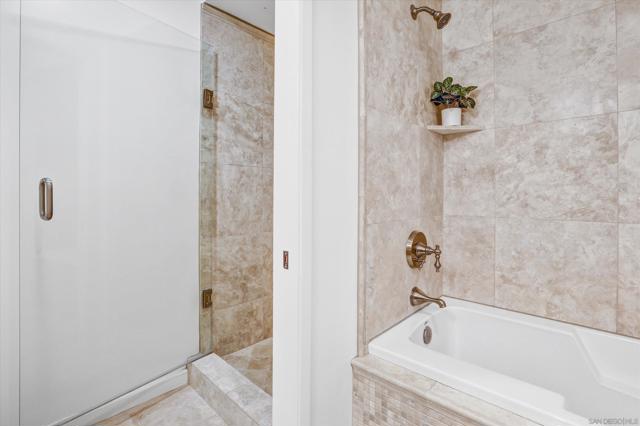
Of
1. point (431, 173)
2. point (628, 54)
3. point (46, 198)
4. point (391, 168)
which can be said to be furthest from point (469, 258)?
point (46, 198)

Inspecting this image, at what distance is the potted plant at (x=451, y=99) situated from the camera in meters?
1.53

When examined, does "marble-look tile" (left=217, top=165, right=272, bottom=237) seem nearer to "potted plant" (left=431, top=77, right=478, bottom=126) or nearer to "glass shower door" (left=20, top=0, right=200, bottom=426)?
"glass shower door" (left=20, top=0, right=200, bottom=426)

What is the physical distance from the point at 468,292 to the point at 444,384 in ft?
2.76

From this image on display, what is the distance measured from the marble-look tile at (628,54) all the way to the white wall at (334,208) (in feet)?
3.67

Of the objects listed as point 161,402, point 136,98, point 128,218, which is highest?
point 136,98

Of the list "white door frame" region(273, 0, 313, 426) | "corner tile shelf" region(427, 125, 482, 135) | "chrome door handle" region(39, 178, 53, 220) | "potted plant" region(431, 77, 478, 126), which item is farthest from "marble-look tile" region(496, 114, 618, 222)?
"chrome door handle" region(39, 178, 53, 220)

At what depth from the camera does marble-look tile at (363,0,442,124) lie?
117 cm

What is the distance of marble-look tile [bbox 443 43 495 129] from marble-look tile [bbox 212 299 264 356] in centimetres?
180

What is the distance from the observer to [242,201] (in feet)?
6.72

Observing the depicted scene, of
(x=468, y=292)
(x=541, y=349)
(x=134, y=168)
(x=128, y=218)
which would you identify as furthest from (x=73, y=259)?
(x=541, y=349)

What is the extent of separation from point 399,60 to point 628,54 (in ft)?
3.01

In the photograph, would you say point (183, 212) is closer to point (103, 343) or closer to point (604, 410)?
point (103, 343)

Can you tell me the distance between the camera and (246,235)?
81.4 inches

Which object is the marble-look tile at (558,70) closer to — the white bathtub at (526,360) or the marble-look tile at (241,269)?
the white bathtub at (526,360)
